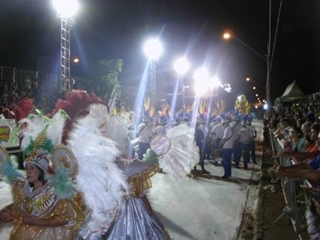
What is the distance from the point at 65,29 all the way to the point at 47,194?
377 inches

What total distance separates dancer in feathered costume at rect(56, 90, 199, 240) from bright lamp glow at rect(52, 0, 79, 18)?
284 inches

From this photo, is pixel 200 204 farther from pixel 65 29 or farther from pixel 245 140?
pixel 65 29

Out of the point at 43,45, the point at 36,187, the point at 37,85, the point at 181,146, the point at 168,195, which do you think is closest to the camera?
the point at 36,187

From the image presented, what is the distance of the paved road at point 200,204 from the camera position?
6.50 m

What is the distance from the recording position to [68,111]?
367 centimetres

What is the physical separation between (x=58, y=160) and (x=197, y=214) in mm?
4987

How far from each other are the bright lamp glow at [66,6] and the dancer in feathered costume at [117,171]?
7213 millimetres

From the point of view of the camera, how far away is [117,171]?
10.7 ft

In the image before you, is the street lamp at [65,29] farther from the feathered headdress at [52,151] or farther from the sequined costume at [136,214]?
the sequined costume at [136,214]

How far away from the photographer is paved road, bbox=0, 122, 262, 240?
650 cm

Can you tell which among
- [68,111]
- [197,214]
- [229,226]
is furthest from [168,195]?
[68,111]

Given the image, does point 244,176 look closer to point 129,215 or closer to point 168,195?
point 168,195

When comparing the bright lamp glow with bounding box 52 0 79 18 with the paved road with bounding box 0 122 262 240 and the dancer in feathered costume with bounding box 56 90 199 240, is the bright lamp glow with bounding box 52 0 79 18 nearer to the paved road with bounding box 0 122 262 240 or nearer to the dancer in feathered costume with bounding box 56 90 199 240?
the paved road with bounding box 0 122 262 240

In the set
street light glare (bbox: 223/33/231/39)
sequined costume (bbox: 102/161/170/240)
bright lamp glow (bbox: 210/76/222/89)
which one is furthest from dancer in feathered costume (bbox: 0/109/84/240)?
bright lamp glow (bbox: 210/76/222/89)
